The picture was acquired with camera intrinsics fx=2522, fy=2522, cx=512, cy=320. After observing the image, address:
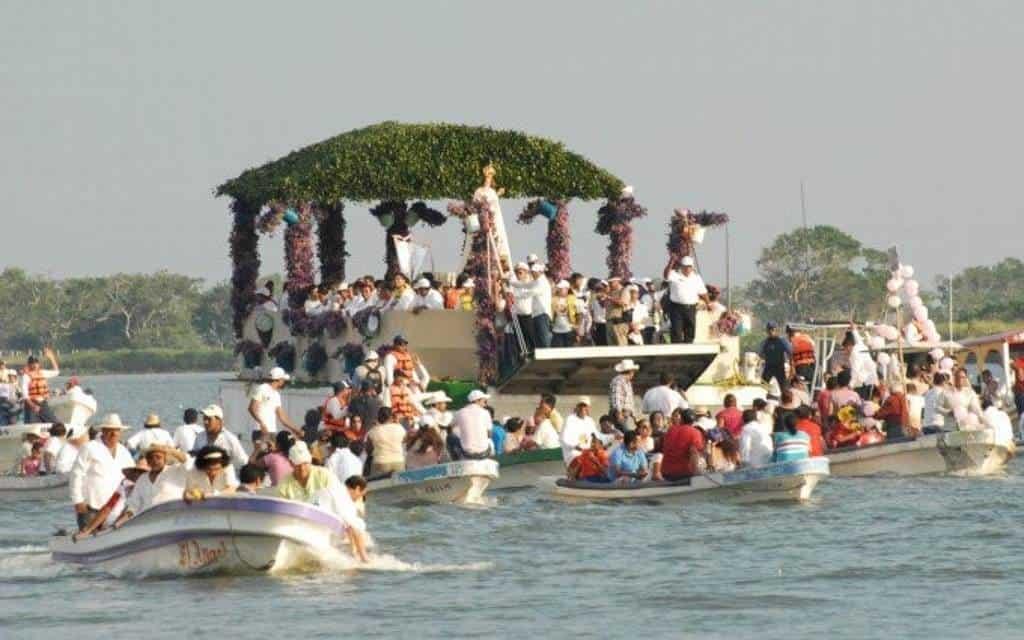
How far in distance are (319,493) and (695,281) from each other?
16.9m

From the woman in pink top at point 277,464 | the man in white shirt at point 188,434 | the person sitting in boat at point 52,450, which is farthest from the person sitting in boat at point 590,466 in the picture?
the person sitting in boat at point 52,450

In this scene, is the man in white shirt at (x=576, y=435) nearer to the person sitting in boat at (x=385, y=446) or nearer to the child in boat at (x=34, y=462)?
the person sitting in boat at (x=385, y=446)

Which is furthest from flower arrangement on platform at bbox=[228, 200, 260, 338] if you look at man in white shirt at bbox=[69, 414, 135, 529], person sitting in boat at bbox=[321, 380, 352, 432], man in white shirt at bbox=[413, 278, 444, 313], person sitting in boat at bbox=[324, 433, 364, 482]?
man in white shirt at bbox=[69, 414, 135, 529]

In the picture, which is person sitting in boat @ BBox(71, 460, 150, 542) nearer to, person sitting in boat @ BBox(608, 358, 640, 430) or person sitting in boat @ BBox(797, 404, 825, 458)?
person sitting in boat @ BBox(797, 404, 825, 458)

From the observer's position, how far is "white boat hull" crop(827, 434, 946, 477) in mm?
34625

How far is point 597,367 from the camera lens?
38781 millimetres

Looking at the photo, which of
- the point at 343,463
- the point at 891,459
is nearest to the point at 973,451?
the point at 891,459

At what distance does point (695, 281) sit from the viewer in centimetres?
3972

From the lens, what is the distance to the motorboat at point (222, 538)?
22.9 metres

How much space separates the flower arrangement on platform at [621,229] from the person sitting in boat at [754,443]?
14113 mm

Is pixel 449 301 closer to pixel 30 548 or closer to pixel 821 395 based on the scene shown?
pixel 821 395

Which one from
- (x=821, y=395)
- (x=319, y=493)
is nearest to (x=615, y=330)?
A: (x=821, y=395)

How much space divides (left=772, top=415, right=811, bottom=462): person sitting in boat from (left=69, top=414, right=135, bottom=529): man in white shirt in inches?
345

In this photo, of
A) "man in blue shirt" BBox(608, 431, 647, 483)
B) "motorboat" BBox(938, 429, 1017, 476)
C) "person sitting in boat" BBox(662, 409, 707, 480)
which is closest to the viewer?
"person sitting in boat" BBox(662, 409, 707, 480)
